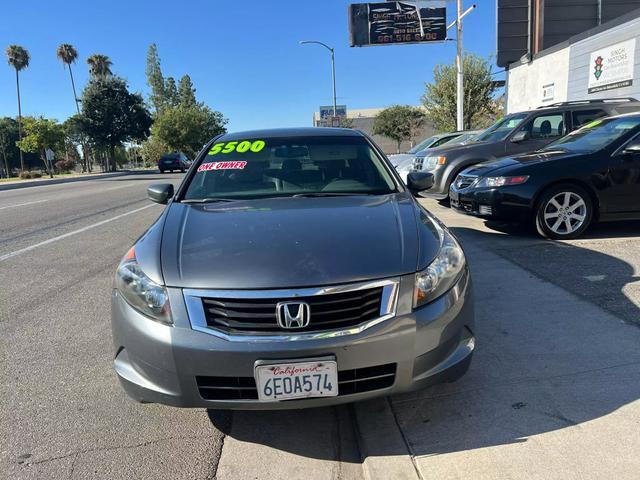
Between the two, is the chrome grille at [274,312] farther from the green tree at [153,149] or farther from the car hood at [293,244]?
the green tree at [153,149]

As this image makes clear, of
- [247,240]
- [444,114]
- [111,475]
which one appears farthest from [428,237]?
[444,114]

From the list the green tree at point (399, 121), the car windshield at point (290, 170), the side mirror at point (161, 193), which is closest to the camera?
the car windshield at point (290, 170)

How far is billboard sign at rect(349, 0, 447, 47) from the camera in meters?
26.2

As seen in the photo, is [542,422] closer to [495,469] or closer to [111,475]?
[495,469]

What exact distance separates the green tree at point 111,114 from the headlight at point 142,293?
2130 inches

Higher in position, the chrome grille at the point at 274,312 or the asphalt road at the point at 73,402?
the chrome grille at the point at 274,312

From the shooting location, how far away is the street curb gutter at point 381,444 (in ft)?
7.18

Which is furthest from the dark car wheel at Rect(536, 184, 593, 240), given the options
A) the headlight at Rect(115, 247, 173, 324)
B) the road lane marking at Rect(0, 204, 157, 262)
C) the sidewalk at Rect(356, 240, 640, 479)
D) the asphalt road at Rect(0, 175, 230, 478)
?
the road lane marking at Rect(0, 204, 157, 262)

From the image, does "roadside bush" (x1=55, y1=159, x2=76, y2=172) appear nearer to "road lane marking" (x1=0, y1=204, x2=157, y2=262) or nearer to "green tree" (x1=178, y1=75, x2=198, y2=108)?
"green tree" (x1=178, y1=75, x2=198, y2=108)

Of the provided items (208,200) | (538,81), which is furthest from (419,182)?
(538,81)

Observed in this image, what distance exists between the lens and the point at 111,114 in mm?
51156

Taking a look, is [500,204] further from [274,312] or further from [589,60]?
[589,60]

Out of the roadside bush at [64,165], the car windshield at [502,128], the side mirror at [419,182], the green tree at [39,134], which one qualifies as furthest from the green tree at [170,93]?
the side mirror at [419,182]

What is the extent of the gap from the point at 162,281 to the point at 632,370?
2.68m
